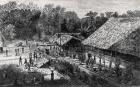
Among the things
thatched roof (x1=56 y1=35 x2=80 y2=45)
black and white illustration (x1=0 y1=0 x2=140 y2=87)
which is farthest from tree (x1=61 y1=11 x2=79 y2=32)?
thatched roof (x1=56 y1=35 x2=80 y2=45)

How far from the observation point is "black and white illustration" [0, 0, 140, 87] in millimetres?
7750

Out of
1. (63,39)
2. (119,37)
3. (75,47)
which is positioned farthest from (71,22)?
(119,37)

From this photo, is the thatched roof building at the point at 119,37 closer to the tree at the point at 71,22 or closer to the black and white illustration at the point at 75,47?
the black and white illustration at the point at 75,47

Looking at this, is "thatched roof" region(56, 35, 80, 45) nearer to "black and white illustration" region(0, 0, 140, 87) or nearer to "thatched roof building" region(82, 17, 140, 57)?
"black and white illustration" region(0, 0, 140, 87)

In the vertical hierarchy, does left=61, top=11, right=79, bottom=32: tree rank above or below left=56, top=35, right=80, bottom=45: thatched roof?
above

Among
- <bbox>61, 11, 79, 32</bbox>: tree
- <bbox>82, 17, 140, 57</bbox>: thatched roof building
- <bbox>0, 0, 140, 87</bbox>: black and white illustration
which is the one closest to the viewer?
<bbox>0, 0, 140, 87</bbox>: black and white illustration

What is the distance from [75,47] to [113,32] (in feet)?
7.39

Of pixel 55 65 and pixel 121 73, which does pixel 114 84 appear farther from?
pixel 55 65

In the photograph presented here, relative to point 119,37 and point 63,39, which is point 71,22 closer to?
point 63,39

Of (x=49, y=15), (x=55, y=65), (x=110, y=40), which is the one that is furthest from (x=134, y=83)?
(x=49, y=15)

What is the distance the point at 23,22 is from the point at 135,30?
10.6m

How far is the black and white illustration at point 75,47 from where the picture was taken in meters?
7.75

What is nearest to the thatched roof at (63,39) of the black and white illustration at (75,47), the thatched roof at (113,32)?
the black and white illustration at (75,47)

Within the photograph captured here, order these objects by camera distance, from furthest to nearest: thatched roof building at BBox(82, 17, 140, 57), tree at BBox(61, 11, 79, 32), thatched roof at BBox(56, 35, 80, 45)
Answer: tree at BBox(61, 11, 79, 32) < thatched roof at BBox(56, 35, 80, 45) < thatched roof building at BBox(82, 17, 140, 57)
